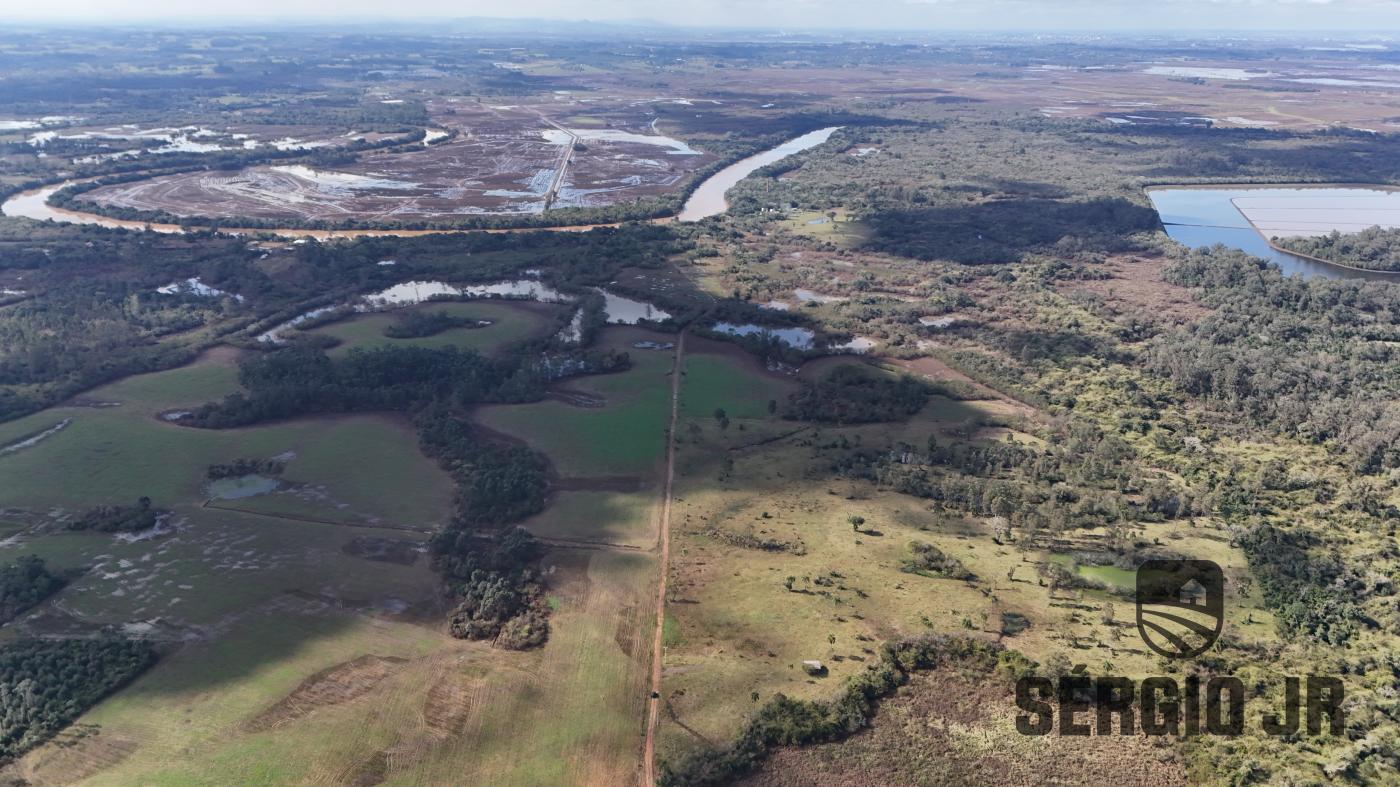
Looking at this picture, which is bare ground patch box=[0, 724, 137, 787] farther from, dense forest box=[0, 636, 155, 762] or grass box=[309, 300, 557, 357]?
grass box=[309, 300, 557, 357]

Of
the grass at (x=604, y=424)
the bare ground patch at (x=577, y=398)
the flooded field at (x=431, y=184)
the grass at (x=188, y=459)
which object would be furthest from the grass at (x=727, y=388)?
the flooded field at (x=431, y=184)

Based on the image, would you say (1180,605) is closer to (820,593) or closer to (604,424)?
(820,593)

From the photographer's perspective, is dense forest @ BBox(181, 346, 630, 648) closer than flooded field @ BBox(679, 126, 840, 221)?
Yes

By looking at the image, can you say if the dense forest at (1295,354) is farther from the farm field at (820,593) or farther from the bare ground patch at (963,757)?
the bare ground patch at (963,757)

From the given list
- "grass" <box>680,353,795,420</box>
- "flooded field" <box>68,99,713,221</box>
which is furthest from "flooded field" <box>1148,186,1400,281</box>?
"flooded field" <box>68,99,713,221</box>

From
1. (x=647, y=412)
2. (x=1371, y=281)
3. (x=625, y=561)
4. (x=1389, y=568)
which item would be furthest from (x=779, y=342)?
(x=1371, y=281)

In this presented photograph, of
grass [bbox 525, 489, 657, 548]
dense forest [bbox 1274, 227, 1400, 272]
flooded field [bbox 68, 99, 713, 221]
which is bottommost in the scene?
grass [bbox 525, 489, 657, 548]
